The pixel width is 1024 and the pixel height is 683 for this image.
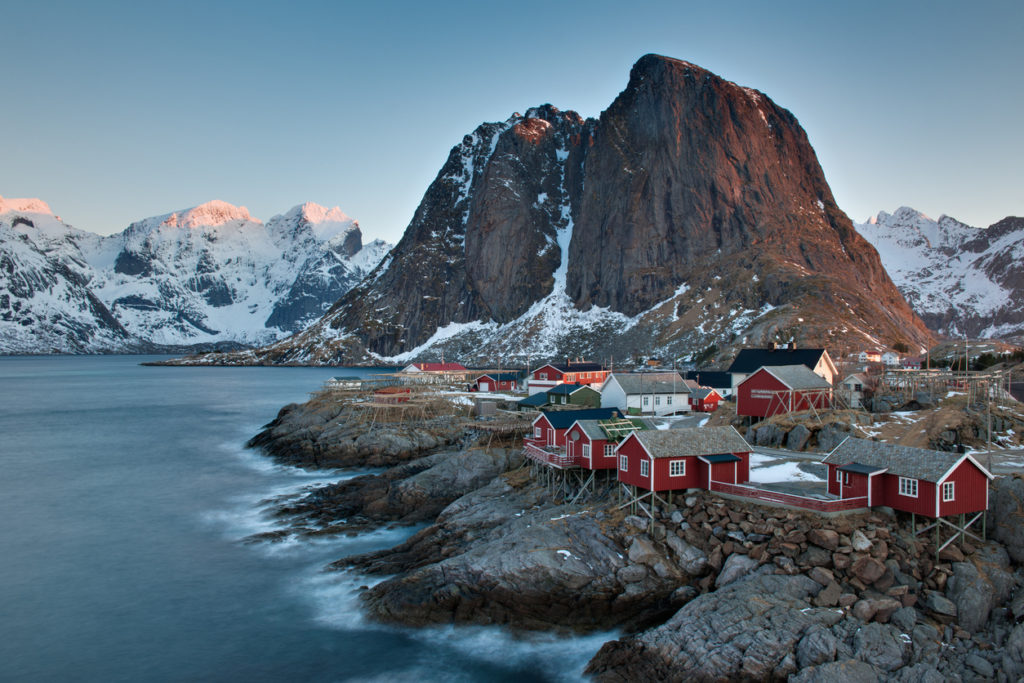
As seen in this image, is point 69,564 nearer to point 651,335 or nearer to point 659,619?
point 659,619

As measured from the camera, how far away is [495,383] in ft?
293

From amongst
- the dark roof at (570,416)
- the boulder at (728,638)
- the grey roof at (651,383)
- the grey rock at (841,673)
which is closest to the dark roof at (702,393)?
the grey roof at (651,383)

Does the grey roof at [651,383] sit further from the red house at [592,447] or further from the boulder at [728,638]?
the boulder at [728,638]

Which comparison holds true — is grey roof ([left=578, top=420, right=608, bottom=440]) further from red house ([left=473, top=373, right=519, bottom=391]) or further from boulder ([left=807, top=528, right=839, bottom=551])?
red house ([left=473, top=373, right=519, bottom=391])

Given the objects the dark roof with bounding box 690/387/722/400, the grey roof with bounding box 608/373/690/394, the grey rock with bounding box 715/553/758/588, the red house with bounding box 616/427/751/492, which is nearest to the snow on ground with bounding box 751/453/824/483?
the red house with bounding box 616/427/751/492

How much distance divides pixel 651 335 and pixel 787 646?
13282 centimetres

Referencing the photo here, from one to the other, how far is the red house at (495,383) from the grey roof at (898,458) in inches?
2507

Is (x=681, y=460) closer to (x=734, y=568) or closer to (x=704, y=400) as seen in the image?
(x=734, y=568)

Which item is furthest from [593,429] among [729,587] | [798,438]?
[798,438]

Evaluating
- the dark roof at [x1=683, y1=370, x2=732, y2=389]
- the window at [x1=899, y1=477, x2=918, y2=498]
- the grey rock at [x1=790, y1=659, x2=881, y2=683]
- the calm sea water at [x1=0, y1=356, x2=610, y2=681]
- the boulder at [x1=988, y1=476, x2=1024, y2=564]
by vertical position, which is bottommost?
the calm sea water at [x1=0, y1=356, x2=610, y2=681]

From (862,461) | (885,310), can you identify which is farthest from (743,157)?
(862,461)

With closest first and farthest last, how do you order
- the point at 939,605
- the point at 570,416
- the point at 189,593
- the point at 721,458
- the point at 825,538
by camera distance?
the point at 939,605 < the point at 825,538 < the point at 721,458 < the point at 189,593 < the point at 570,416

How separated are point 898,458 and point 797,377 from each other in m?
21.4

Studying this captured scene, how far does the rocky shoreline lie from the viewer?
19.9 m
